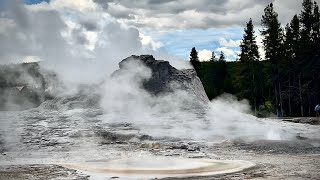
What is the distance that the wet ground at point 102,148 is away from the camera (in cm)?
988

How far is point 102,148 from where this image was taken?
1430 centimetres

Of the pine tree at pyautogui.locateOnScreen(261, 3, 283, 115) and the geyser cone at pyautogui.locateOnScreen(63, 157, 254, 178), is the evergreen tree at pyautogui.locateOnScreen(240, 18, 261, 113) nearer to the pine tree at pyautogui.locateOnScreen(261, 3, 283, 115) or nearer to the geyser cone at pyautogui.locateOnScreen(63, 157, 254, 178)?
the pine tree at pyautogui.locateOnScreen(261, 3, 283, 115)

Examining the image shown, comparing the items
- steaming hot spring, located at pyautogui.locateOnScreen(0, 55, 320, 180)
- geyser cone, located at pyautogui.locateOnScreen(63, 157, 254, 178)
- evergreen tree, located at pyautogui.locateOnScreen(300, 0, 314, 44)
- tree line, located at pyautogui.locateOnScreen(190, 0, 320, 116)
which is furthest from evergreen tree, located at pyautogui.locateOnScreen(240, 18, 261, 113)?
geyser cone, located at pyautogui.locateOnScreen(63, 157, 254, 178)

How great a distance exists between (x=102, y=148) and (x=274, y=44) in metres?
30.9

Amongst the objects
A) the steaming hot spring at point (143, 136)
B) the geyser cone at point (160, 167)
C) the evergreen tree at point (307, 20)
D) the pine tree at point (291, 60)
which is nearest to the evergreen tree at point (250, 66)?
the pine tree at point (291, 60)

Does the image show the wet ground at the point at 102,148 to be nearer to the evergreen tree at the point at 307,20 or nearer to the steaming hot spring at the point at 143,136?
the steaming hot spring at the point at 143,136

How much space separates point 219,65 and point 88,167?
176 feet

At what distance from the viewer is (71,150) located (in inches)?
551

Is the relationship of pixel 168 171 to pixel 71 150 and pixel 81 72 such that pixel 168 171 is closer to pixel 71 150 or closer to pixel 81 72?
pixel 71 150

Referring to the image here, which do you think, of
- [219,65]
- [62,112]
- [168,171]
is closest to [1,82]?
[62,112]

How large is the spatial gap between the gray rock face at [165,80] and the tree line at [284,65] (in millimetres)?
17950

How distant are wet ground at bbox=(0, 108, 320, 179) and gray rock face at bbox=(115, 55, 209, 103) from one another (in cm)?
301

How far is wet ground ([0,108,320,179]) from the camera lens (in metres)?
9.88

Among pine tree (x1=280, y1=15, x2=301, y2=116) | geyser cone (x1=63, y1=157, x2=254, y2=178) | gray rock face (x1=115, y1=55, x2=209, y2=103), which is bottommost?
geyser cone (x1=63, y1=157, x2=254, y2=178)
